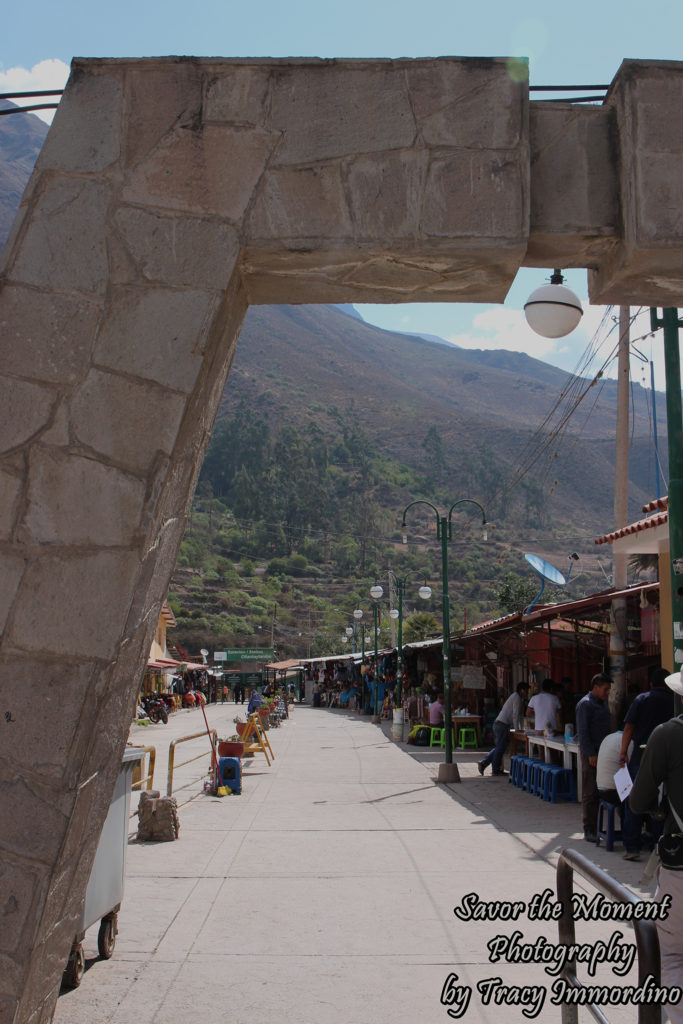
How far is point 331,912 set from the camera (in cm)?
693

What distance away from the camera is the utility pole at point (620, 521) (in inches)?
498

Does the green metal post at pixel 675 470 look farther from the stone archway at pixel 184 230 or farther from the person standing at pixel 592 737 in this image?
the stone archway at pixel 184 230

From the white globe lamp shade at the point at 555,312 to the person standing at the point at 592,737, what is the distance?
559 cm

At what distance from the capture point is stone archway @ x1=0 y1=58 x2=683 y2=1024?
331 centimetres

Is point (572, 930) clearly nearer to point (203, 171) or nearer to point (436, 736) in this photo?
point (203, 171)

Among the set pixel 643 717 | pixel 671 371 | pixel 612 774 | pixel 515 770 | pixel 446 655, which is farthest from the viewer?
pixel 446 655

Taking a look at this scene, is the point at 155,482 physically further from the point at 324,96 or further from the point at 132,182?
the point at 324,96

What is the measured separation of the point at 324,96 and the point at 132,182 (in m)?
0.79

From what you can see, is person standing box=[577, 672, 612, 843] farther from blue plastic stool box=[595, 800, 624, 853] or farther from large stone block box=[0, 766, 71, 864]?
large stone block box=[0, 766, 71, 864]

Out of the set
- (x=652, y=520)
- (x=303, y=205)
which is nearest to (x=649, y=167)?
(x=303, y=205)

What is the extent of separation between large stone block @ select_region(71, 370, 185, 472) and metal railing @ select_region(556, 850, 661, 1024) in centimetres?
209

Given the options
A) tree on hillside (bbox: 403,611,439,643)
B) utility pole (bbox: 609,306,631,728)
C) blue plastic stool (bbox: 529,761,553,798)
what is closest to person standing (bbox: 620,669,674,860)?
utility pole (bbox: 609,306,631,728)

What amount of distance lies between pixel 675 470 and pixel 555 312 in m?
2.58

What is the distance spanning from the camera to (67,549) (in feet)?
10.8
